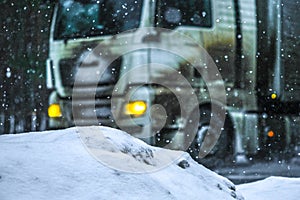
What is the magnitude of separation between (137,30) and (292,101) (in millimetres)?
2245

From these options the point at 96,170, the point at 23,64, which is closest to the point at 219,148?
the point at 23,64

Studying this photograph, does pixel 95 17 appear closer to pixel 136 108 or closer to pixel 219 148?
pixel 136 108

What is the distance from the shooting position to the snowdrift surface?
2352 millimetres

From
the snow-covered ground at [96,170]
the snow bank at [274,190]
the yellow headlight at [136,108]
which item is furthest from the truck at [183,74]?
the snow-covered ground at [96,170]

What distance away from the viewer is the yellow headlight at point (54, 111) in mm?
6441

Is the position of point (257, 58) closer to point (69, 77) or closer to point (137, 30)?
point (137, 30)

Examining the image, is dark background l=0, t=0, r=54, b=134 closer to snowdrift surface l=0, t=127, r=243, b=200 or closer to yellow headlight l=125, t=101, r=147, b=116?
yellow headlight l=125, t=101, r=147, b=116

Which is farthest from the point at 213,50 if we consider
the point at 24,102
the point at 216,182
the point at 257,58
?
the point at 216,182

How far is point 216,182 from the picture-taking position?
314 cm

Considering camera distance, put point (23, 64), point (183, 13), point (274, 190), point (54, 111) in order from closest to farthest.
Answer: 1. point (274, 190)
2. point (183, 13)
3. point (54, 111)
4. point (23, 64)

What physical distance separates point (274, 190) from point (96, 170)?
1770mm

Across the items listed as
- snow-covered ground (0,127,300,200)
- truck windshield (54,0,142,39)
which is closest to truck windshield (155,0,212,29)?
truck windshield (54,0,142,39)

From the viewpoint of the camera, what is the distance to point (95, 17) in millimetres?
6516

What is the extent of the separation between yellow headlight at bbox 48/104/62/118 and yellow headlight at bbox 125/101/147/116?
1.01m
